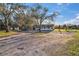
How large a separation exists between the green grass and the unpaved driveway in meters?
0.04

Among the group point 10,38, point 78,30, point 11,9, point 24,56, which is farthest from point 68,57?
point 11,9

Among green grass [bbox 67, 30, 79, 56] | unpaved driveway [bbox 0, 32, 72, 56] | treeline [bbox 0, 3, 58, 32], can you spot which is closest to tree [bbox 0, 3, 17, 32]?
treeline [bbox 0, 3, 58, 32]

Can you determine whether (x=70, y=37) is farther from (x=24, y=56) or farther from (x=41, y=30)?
(x=24, y=56)

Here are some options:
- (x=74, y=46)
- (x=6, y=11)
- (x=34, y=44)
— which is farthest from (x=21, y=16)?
(x=74, y=46)

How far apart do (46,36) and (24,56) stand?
27 centimetres

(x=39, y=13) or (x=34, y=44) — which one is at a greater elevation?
(x=39, y=13)

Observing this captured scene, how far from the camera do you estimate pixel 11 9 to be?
5.74ft

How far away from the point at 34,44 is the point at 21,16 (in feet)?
0.94

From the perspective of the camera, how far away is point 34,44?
1.73 m

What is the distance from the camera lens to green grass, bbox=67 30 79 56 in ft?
5.53

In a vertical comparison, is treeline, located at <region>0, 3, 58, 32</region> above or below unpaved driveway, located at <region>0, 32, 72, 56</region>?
above

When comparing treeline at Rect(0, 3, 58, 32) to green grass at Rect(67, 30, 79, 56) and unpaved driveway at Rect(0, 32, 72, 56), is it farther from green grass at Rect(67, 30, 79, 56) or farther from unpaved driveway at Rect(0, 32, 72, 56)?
green grass at Rect(67, 30, 79, 56)

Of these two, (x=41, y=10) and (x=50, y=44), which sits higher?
(x=41, y=10)

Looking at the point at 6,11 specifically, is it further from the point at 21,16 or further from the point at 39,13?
the point at 39,13
